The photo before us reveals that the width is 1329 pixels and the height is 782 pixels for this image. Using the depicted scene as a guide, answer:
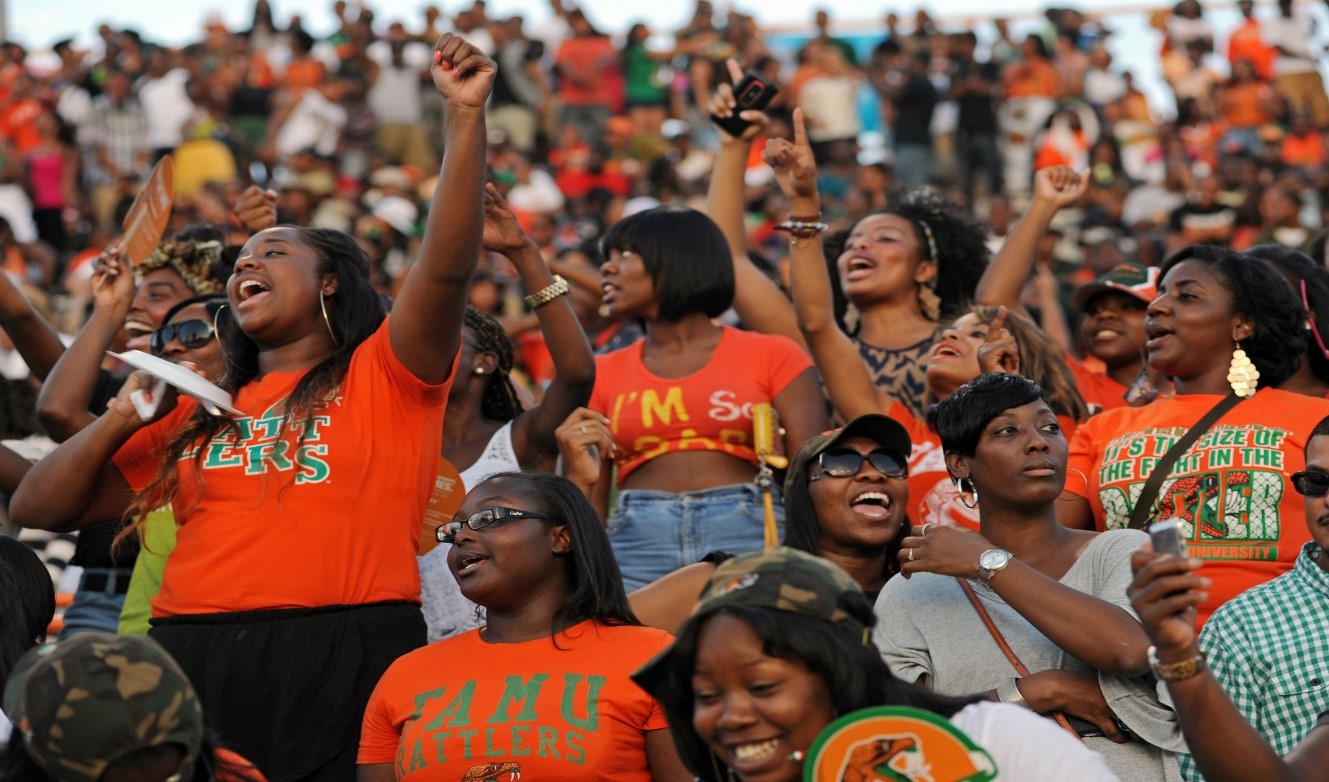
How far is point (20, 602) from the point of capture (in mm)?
4605

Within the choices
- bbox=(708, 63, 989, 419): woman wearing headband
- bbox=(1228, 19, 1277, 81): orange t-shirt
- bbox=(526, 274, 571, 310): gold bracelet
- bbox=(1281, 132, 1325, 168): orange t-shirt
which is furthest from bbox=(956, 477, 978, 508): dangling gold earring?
bbox=(1228, 19, 1277, 81): orange t-shirt

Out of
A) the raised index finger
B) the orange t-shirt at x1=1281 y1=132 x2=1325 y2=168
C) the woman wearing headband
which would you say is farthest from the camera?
the orange t-shirt at x1=1281 y1=132 x2=1325 y2=168

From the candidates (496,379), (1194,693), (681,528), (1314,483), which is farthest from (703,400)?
(1194,693)

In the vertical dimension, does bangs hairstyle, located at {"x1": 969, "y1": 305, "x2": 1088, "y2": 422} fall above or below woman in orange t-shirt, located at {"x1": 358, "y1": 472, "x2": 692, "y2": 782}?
above

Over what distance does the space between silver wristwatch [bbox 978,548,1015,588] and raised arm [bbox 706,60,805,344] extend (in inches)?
100

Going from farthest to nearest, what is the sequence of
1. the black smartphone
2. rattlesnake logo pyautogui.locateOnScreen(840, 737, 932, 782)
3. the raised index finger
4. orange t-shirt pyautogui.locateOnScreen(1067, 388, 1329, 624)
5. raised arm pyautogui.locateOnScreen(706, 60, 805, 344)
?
raised arm pyautogui.locateOnScreen(706, 60, 805, 344) → the black smartphone → the raised index finger → orange t-shirt pyautogui.locateOnScreen(1067, 388, 1329, 624) → rattlesnake logo pyautogui.locateOnScreen(840, 737, 932, 782)

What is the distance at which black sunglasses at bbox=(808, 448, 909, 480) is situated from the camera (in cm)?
504

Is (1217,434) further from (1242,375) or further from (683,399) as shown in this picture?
(683,399)

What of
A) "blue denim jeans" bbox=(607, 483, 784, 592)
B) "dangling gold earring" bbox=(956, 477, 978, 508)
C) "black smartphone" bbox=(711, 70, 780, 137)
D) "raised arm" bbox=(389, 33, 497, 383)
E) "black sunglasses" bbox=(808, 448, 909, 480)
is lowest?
"blue denim jeans" bbox=(607, 483, 784, 592)

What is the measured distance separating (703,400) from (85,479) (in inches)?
80.0

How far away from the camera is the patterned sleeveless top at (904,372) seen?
6285 mm

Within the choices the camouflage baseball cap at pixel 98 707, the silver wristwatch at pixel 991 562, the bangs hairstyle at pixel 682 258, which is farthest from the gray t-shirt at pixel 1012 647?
the camouflage baseball cap at pixel 98 707

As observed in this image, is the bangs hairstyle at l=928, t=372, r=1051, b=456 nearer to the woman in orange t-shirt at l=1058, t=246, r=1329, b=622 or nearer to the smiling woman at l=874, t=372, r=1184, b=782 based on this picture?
the smiling woman at l=874, t=372, r=1184, b=782

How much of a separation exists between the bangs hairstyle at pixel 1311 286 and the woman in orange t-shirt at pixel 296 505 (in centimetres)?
277
